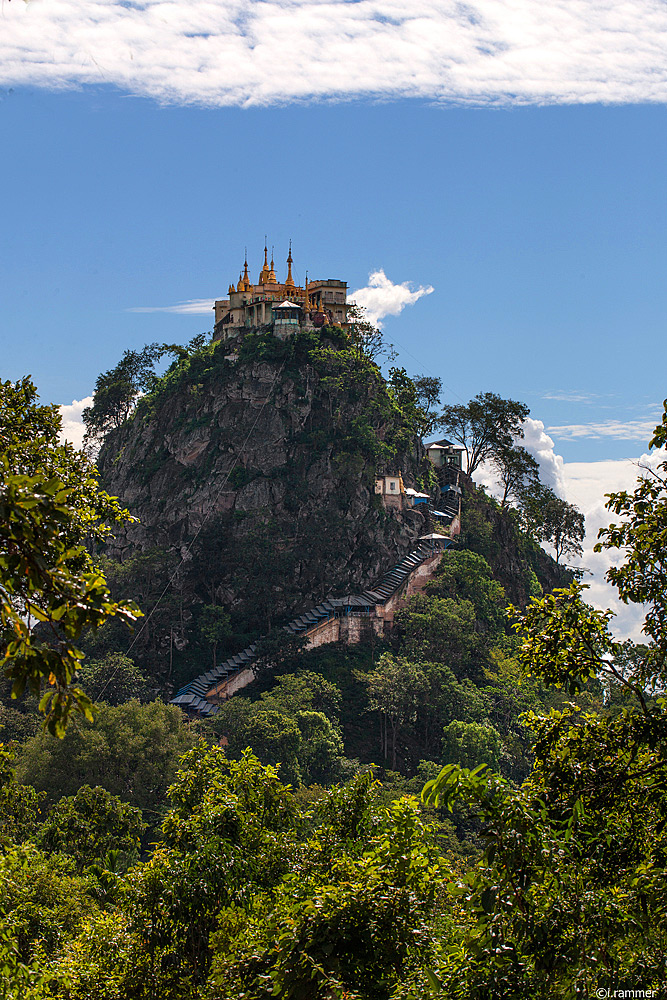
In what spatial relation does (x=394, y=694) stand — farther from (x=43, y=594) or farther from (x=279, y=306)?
(x=43, y=594)

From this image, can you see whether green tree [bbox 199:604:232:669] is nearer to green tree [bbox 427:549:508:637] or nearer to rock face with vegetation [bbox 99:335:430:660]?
rock face with vegetation [bbox 99:335:430:660]

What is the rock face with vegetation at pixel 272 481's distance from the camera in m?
58.0

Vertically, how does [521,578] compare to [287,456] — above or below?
below

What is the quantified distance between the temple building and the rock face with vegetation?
167 cm

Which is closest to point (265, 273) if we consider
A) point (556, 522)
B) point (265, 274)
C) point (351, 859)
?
point (265, 274)

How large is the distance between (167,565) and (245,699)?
14.2m

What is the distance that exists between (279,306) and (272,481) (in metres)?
11.6

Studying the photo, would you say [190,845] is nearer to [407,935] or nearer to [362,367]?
[407,935]

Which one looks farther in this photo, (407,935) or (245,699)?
(245,699)

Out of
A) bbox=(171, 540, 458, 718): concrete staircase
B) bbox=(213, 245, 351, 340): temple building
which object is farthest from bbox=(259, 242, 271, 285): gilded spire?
bbox=(171, 540, 458, 718): concrete staircase

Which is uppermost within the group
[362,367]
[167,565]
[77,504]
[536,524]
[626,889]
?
[362,367]

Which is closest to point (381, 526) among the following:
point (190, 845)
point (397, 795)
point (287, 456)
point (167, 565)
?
point (287, 456)

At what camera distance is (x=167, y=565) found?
2338 inches

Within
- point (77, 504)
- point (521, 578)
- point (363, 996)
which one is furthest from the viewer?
point (521, 578)
